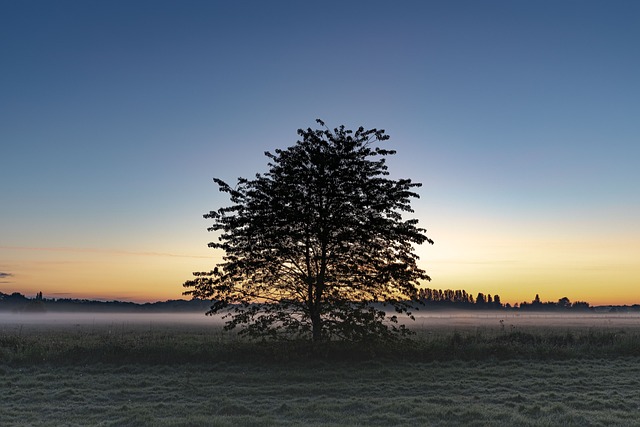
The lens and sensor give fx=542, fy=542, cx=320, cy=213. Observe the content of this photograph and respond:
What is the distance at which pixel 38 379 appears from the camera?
2062cm

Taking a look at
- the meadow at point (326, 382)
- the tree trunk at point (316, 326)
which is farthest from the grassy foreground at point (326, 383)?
the tree trunk at point (316, 326)

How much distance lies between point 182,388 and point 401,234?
13289 millimetres

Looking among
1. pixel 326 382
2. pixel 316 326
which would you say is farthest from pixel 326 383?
pixel 316 326

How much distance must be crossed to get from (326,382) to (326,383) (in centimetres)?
27

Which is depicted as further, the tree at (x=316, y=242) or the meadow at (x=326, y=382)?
the tree at (x=316, y=242)

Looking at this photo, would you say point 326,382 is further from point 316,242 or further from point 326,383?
point 316,242

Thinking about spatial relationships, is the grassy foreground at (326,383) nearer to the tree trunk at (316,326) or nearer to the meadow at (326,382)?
the meadow at (326,382)

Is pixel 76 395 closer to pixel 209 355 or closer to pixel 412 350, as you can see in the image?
pixel 209 355

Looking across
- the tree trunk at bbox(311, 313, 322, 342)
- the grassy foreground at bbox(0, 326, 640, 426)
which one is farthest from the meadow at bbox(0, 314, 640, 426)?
the tree trunk at bbox(311, 313, 322, 342)

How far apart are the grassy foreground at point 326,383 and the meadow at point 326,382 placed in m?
0.05

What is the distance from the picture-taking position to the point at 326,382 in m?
20.1

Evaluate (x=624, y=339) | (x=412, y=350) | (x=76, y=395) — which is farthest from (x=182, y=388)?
(x=624, y=339)

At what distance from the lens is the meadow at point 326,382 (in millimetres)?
14203

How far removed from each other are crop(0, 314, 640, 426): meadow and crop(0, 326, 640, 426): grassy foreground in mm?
48
